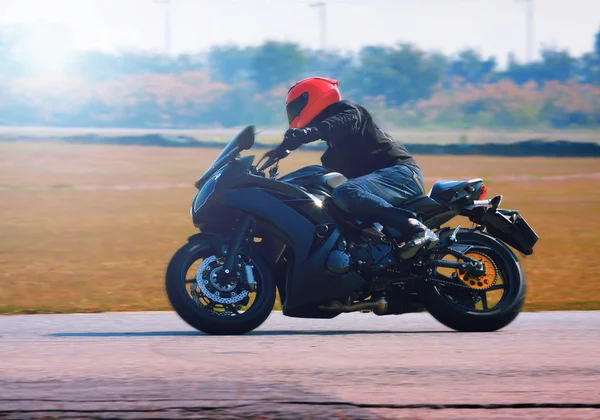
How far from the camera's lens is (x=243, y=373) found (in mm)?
5801

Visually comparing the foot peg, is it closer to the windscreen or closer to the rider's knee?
the rider's knee

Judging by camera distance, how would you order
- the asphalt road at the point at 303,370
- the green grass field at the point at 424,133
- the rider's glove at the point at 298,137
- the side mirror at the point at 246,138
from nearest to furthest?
the asphalt road at the point at 303,370 → the rider's glove at the point at 298,137 → the side mirror at the point at 246,138 → the green grass field at the point at 424,133

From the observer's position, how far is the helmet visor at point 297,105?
7.41 metres

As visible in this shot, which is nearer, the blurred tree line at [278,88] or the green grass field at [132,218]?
the green grass field at [132,218]

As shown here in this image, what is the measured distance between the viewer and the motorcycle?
7.18 metres

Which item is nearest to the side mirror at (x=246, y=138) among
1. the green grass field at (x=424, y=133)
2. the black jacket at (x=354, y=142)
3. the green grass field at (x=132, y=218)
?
the black jacket at (x=354, y=142)

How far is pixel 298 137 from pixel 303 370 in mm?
1724

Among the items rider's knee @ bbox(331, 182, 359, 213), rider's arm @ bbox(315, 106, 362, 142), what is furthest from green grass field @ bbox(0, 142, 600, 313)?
rider's arm @ bbox(315, 106, 362, 142)

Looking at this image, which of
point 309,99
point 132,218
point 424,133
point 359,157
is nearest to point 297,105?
point 309,99

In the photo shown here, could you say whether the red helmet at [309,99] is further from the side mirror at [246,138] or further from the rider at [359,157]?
the side mirror at [246,138]

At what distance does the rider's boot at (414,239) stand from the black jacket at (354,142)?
1.77ft

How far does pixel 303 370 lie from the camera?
19.3 ft

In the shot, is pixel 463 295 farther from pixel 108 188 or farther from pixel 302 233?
pixel 108 188

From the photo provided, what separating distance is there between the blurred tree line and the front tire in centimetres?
5856
